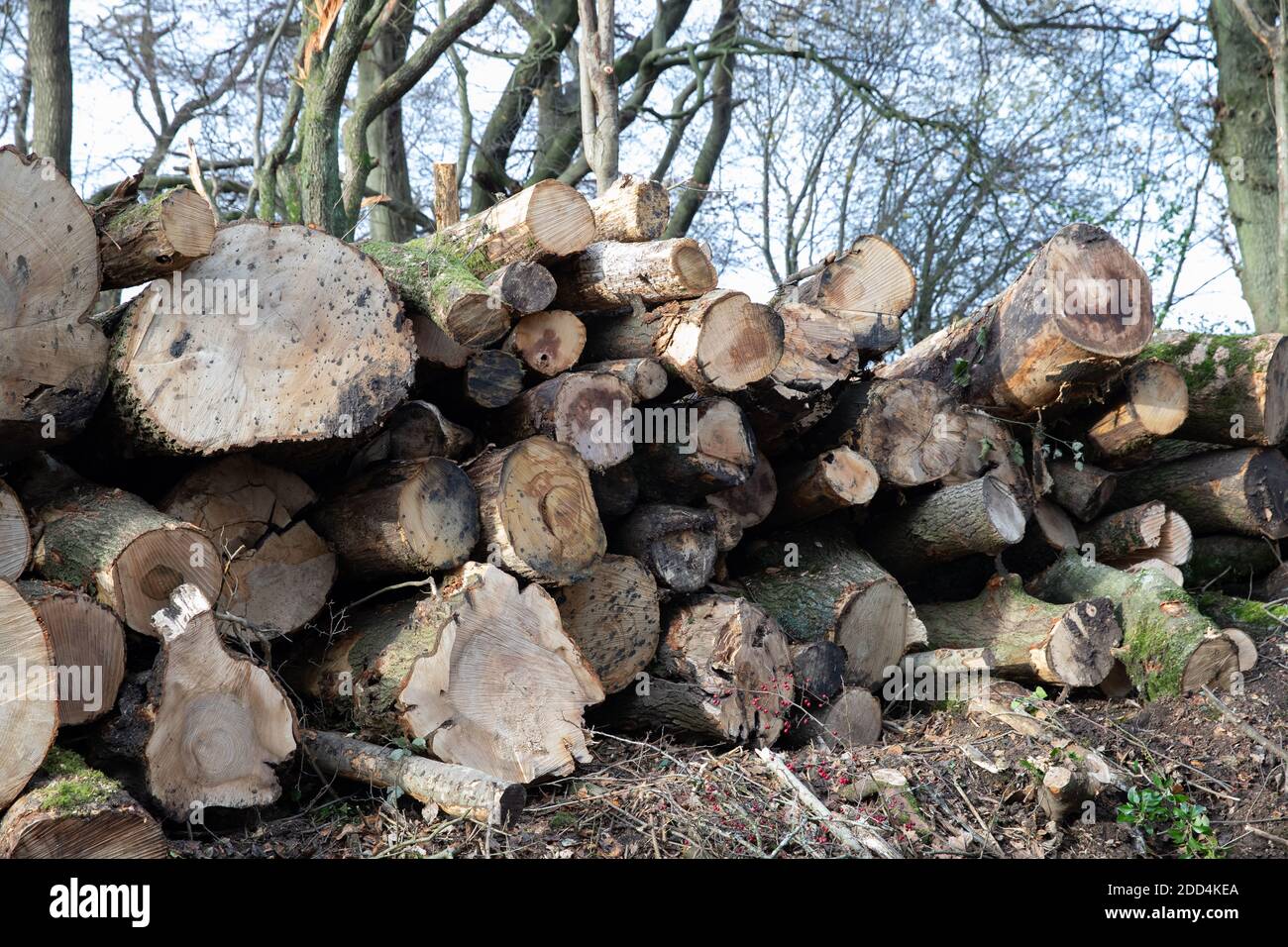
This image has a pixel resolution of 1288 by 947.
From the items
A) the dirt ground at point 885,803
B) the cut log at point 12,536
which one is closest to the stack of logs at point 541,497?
the cut log at point 12,536

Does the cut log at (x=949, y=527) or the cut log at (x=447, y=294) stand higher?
the cut log at (x=447, y=294)

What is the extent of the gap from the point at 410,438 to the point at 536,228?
36.4 inches

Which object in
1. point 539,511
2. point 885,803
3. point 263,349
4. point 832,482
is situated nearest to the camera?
point 263,349

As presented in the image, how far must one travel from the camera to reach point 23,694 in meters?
2.80

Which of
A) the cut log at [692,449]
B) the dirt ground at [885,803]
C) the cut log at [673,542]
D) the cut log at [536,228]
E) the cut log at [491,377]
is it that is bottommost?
the dirt ground at [885,803]

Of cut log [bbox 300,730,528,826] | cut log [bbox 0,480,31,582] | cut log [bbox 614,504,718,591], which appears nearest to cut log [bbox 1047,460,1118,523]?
cut log [bbox 614,504,718,591]

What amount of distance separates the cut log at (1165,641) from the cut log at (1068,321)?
3.17ft

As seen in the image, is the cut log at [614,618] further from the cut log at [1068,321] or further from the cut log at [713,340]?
the cut log at [1068,321]

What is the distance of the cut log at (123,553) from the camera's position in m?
3.24

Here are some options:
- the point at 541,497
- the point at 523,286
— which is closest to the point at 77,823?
the point at 541,497

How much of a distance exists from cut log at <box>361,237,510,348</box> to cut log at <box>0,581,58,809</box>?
1650 mm

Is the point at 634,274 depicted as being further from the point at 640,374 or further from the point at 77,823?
the point at 77,823

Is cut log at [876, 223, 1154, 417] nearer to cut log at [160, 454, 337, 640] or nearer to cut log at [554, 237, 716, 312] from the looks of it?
cut log at [554, 237, 716, 312]
